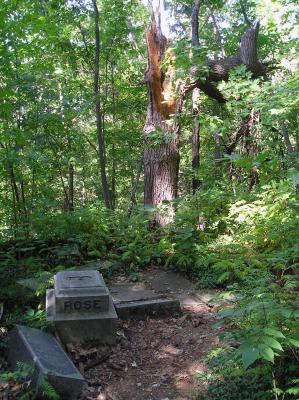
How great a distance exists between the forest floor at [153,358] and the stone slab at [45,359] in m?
0.23

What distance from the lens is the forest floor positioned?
3.89m

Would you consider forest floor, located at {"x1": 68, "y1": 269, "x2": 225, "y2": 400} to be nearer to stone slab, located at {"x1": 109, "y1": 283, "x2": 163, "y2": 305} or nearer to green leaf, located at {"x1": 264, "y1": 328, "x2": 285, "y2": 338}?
stone slab, located at {"x1": 109, "y1": 283, "x2": 163, "y2": 305}

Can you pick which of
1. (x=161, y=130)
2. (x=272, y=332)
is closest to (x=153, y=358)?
(x=272, y=332)

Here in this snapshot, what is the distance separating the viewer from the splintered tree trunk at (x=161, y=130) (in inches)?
375

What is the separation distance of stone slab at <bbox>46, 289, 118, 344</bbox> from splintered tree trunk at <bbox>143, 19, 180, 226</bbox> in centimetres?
464

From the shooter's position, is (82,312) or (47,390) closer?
(47,390)

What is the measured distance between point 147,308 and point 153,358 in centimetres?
104

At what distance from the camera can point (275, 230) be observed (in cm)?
645

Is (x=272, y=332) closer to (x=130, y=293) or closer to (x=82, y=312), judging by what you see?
(x=82, y=312)

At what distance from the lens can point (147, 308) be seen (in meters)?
5.55

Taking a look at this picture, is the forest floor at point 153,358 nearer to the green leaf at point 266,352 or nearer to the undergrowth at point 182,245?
the undergrowth at point 182,245

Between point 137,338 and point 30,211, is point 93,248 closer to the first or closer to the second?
point 30,211

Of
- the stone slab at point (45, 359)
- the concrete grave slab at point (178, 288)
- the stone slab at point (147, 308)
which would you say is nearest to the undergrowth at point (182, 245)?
the concrete grave slab at point (178, 288)

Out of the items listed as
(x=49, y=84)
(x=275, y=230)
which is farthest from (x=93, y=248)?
(x=49, y=84)
